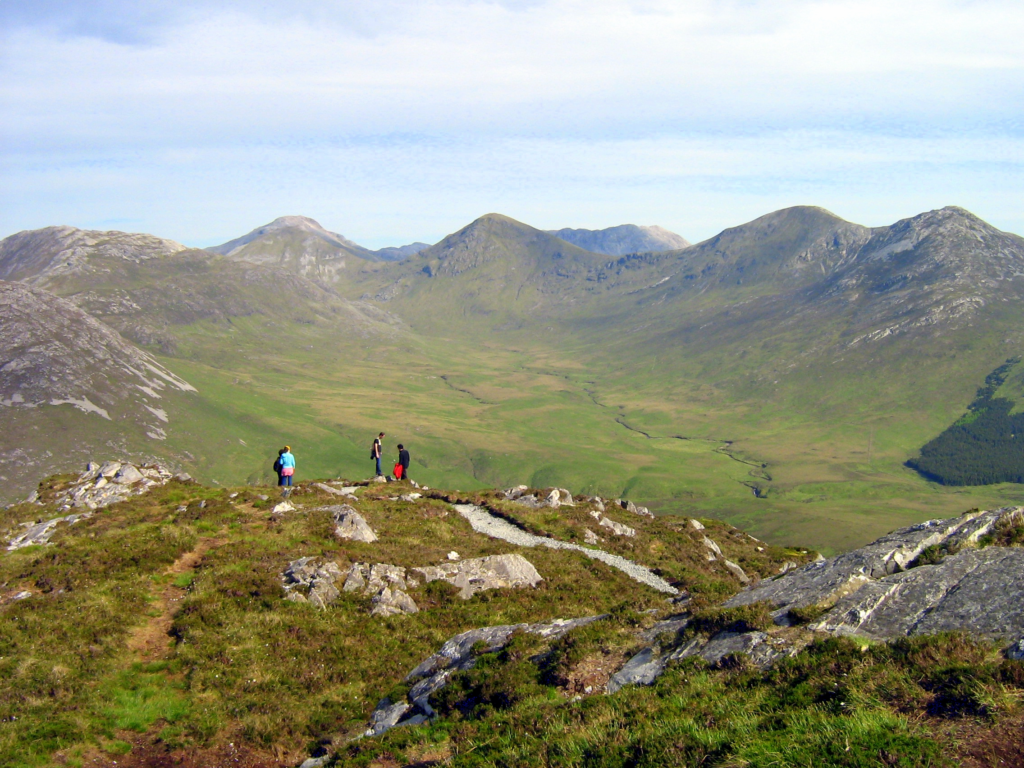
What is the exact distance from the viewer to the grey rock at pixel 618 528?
47656 millimetres

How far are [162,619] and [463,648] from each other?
14.6 meters

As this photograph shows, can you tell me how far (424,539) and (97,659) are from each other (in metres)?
19.6

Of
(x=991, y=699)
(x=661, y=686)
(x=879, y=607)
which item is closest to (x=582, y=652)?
(x=661, y=686)

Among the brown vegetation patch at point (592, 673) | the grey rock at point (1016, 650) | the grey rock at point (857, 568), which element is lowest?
the brown vegetation patch at point (592, 673)

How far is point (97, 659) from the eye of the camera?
973 inches

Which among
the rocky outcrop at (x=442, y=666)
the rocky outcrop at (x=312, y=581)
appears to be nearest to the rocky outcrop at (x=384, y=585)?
the rocky outcrop at (x=312, y=581)

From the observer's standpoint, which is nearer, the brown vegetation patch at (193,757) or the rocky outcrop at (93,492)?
the brown vegetation patch at (193,757)

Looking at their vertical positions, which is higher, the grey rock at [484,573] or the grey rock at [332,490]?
the grey rock at [332,490]

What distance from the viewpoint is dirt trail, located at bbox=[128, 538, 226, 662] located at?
26391 millimetres

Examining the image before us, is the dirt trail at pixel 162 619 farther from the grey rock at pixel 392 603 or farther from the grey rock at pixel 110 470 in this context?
the grey rock at pixel 110 470

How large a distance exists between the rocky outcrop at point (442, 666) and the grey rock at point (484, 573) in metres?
Result: 8.34

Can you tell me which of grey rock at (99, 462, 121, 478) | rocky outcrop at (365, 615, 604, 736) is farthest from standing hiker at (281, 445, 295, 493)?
rocky outcrop at (365, 615, 604, 736)

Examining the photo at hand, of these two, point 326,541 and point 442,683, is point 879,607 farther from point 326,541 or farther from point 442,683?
point 326,541

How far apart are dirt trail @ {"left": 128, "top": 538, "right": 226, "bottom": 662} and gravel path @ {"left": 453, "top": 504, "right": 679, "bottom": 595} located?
19162 millimetres
